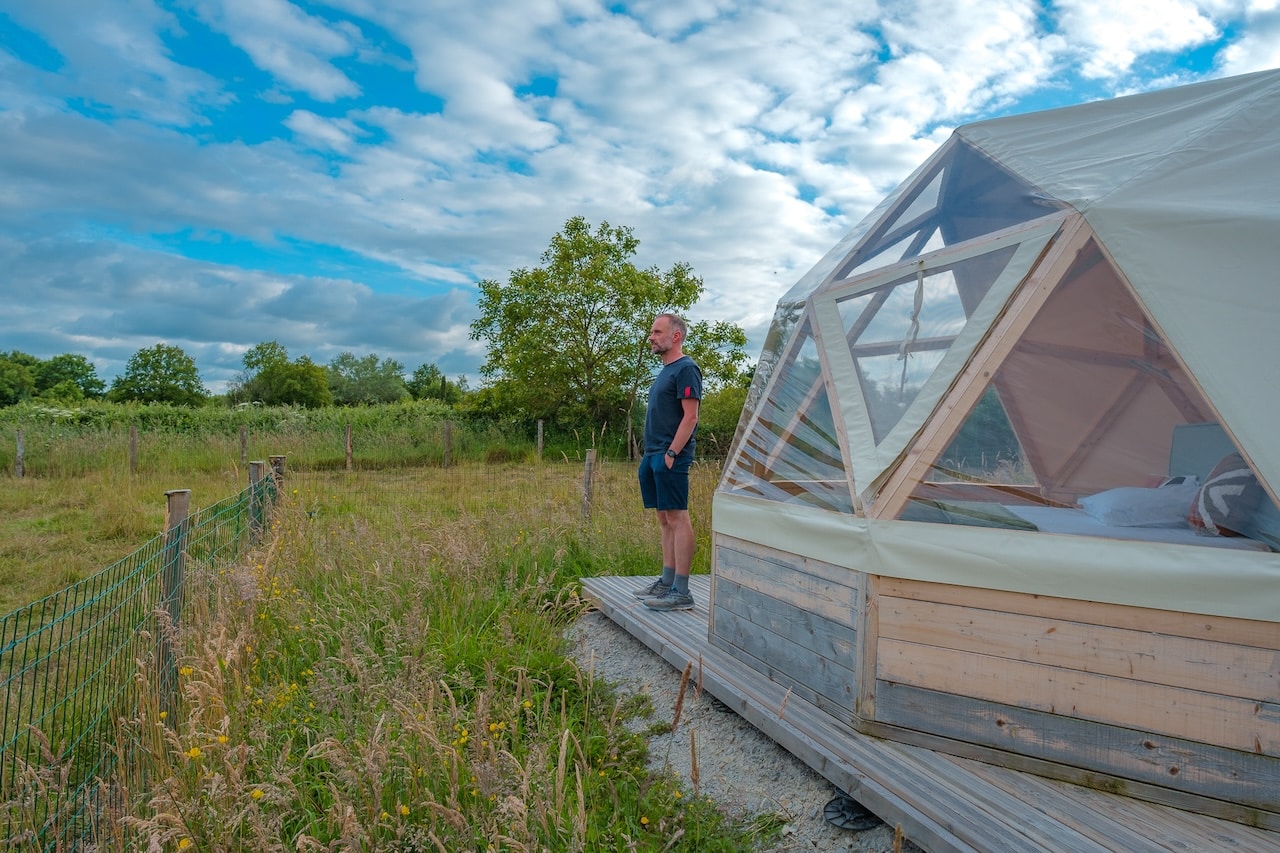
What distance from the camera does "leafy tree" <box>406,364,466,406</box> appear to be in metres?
66.4

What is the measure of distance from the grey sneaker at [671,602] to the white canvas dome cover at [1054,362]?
4.17 feet

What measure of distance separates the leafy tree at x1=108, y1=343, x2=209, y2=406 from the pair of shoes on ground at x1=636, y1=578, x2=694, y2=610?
69.9 meters

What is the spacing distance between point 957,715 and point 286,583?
14.9 ft

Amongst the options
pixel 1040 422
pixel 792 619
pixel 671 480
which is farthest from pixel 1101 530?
pixel 671 480

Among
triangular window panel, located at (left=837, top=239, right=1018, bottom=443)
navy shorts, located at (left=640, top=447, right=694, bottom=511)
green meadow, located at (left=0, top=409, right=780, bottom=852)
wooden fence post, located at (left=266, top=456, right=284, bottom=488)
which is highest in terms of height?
triangular window panel, located at (left=837, top=239, right=1018, bottom=443)

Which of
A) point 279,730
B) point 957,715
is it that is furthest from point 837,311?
point 279,730

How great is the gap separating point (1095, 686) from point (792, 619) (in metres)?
1.31

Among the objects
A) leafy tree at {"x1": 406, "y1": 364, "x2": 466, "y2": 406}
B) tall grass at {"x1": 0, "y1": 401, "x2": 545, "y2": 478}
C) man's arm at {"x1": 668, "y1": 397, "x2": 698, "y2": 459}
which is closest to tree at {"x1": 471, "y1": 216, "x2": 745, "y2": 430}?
tall grass at {"x1": 0, "y1": 401, "x2": 545, "y2": 478}

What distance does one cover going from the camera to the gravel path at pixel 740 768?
291 centimetres

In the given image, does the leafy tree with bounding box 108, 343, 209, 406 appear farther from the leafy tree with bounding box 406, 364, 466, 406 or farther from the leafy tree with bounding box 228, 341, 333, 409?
the leafy tree with bounding box 406, 364, 466, 406

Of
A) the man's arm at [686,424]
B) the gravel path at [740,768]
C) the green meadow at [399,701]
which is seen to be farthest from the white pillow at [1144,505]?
the man's arm at [686,424]

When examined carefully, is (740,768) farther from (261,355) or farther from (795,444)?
(261,355)

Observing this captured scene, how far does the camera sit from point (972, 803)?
8.74 feet

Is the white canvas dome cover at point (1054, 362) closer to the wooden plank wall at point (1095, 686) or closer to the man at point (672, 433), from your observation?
the wooden plank wall at point (1095, 686)
